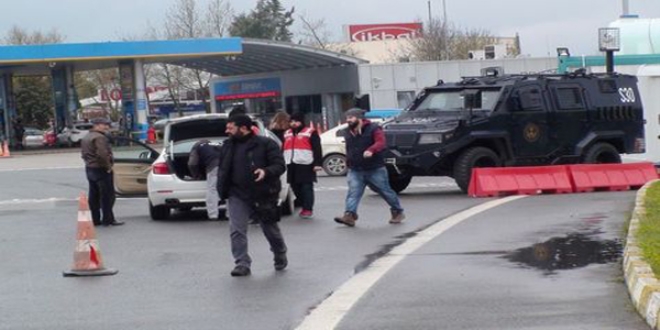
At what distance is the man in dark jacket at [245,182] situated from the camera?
12.2m

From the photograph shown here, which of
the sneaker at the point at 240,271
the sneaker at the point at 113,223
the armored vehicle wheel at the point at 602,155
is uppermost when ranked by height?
the armored vehicle wheel at the point at 602,155

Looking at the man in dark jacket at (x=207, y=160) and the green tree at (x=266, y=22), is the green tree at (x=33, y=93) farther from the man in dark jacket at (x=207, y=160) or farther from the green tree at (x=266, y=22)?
the man in dark jacket at (x=207, y=160)

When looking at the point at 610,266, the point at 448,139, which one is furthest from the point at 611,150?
the point at 610,266

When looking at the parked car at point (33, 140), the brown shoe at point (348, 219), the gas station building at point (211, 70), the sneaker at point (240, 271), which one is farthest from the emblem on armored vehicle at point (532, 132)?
the parked car at point (33, 140)

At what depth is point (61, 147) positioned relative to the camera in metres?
62.4

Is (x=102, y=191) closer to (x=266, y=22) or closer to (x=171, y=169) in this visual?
(x=171, y=169)

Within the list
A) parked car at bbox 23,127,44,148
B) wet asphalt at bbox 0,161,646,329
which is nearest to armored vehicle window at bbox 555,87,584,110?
wet asphalt at bbox 0,161,646,329

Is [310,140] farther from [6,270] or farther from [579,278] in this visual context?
[579,278]

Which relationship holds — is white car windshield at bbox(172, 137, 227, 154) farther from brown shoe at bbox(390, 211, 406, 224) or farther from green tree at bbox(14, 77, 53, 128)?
green tree at bbox(14, 77, 53, 128)

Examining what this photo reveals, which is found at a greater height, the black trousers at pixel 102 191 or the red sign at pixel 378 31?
the red sign at pixel 378 31

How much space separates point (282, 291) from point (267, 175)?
1.40 metres

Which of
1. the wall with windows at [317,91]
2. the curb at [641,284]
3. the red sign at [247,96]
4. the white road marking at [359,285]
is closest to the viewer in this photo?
the curb at [641,284]

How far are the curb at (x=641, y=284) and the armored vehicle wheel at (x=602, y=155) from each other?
11754 mm

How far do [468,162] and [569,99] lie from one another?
8.95 ft
